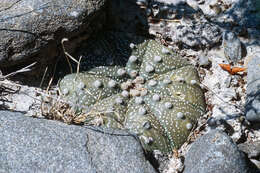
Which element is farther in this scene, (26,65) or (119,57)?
(119,57)

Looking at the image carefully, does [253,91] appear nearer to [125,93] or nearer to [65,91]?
[125,93]

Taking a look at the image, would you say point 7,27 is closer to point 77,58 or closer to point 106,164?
point 77,58

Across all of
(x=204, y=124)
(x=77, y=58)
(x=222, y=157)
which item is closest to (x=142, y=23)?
(x=77, y=58)

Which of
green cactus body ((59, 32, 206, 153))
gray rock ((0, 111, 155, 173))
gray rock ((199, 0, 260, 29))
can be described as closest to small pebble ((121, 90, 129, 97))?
green cactus body ((59, 32, 206, 153))

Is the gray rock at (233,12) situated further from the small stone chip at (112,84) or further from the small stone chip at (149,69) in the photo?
the small stone chip at (112,84)

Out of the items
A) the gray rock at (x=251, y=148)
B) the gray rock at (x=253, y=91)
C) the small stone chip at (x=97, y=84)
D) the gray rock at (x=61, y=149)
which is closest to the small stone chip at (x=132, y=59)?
the small stone chip at (x=97, y=84)

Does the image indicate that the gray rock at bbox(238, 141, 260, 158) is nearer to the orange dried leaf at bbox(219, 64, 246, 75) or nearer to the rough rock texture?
the orange dried leaf at bbox(219, 64, 246, 75)

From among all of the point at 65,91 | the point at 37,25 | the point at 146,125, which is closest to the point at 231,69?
the point at 146,125
